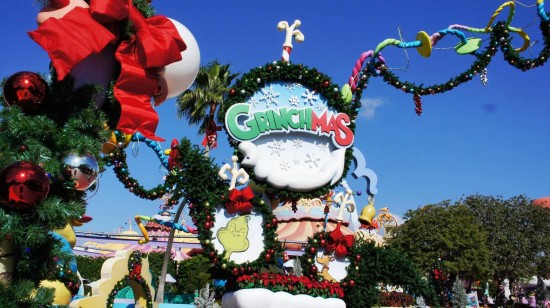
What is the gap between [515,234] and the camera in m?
31.5

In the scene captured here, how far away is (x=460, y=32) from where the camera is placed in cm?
1273

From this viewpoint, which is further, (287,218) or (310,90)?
(287,218)

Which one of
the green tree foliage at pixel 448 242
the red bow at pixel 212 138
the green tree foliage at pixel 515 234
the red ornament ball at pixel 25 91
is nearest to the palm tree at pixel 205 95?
the red bow at pixel 212 138

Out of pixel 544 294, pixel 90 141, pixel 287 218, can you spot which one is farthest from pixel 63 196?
pixel 544 294

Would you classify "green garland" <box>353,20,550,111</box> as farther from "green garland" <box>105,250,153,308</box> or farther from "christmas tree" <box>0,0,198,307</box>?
"christmas tree" <box>0,0,198,307</box>

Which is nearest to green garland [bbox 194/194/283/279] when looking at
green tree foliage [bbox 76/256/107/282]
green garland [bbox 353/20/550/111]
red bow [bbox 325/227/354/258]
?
red bow [bbox 325/227/354/258]

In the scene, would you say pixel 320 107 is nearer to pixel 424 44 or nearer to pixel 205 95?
pixel 424 44

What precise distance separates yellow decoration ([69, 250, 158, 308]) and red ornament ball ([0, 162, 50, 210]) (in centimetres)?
622

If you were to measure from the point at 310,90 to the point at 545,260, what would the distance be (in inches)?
1068

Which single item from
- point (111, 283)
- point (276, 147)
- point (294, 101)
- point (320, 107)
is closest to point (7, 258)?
point (111, 283)

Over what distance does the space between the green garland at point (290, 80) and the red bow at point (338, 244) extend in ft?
3.10

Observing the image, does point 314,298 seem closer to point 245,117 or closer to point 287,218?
point 245,117

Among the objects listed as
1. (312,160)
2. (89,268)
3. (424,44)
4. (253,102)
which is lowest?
(89,268)

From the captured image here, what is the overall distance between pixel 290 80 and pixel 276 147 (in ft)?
5.11
